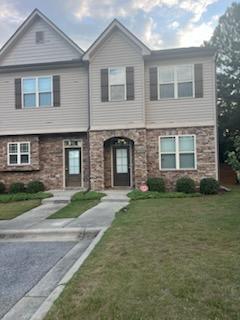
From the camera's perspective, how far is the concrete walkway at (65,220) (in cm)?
945

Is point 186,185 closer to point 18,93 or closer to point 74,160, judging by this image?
point 74,160

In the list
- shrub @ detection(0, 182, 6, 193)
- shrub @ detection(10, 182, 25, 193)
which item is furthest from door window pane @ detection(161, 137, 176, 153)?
shrub @ detection(0, 182, 6, 193)

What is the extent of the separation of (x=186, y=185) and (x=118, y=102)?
186 inches

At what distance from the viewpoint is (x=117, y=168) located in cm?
1714

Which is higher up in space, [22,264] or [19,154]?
[19,154]

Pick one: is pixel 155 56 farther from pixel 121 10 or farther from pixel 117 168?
pixel 117 168

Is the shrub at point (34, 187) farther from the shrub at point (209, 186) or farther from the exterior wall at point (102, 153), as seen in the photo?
the shrub at point (209, 186)

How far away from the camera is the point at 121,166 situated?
674 inches

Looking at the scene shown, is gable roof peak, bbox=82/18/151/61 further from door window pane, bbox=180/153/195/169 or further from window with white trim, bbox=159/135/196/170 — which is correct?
door window pane, bbox=180/153/195/169

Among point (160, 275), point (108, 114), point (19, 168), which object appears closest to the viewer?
point (160, 275)

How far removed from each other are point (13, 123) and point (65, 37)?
191 inches

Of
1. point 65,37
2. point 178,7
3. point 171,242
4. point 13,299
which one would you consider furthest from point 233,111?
point 13,299

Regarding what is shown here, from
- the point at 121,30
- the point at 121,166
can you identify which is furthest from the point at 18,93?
the point at 121,166

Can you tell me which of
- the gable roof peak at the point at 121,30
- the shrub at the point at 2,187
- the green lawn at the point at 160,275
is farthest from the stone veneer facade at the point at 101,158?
the green lawn at the point at 160,275
